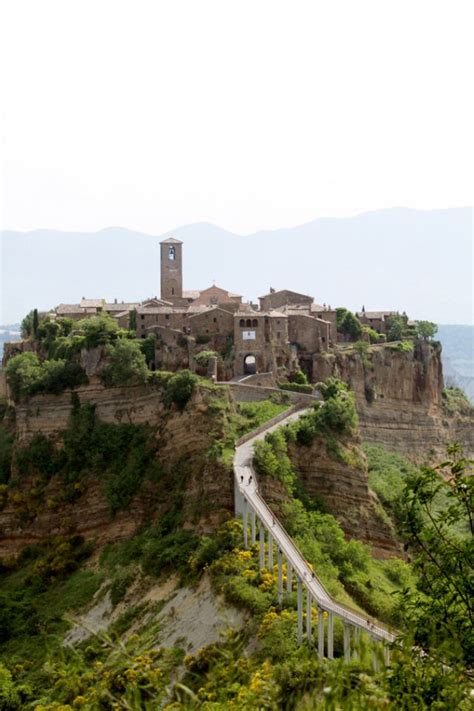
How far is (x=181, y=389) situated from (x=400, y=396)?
2759 cm

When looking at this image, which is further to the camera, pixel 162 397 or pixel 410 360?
pixel 410 360

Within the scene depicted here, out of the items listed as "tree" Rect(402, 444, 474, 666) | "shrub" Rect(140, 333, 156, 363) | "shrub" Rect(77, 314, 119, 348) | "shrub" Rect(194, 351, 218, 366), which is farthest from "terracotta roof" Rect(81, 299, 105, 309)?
"tree" Rect(402, 444, 474, 666)

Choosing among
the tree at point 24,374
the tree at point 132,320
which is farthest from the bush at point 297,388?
the tree at point 24,374

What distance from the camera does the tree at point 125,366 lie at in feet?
166

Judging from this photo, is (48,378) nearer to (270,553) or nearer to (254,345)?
(254,345)

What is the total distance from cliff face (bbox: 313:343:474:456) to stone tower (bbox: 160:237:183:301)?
13.7m

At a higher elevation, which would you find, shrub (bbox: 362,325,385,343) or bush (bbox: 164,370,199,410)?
shrub (bbox: 362,325,385,343)

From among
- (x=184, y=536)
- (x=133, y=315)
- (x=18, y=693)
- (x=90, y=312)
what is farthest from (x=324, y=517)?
(x=90, y=312)

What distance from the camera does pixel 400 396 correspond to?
6938 cm

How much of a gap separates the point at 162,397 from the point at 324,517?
1204 centimetres

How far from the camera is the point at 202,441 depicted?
45094 millimetres

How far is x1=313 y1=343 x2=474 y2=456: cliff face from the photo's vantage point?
6494 cm

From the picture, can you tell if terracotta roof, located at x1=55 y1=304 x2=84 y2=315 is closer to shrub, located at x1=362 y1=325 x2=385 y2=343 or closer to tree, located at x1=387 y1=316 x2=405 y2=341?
shrub, located at x1=362 y1=325 x2=385 y2=343

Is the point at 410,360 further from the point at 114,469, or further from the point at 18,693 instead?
the point at 18,693
